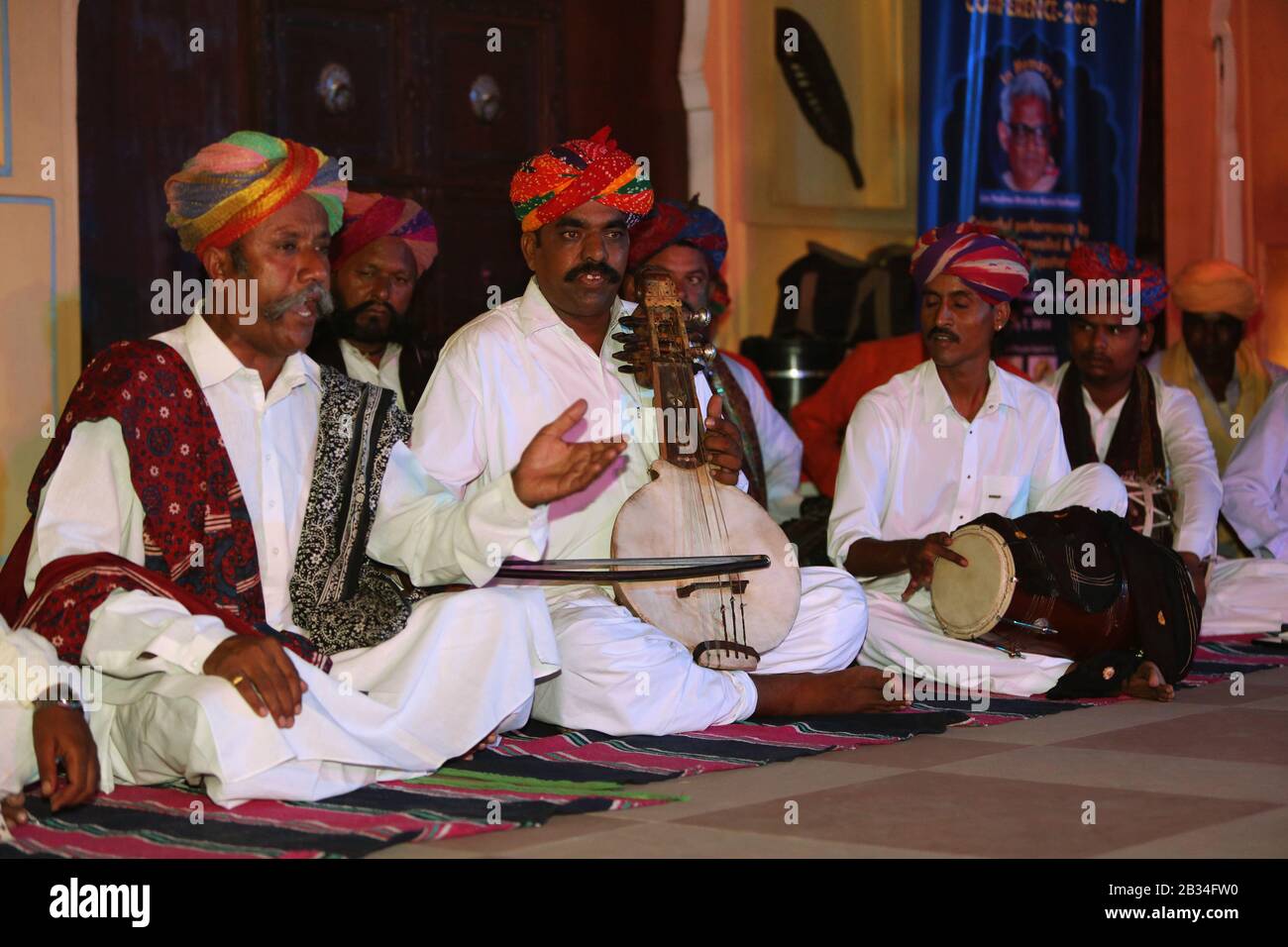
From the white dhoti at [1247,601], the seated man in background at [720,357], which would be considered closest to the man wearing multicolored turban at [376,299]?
the seated man in background at [720,357]

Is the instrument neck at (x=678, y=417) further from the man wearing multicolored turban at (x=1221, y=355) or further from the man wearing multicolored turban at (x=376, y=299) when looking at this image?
the man wearing multicolored turban at (x=1221, y=355)

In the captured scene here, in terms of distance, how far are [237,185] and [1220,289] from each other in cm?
503

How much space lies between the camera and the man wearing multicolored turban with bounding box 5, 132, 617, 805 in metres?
3.64

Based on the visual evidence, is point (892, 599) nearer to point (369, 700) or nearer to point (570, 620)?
point (570, 620)

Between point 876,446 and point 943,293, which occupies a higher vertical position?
point 943,293

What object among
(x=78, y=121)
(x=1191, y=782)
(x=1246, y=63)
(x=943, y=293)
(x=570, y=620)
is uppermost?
(x=1246, y=63)

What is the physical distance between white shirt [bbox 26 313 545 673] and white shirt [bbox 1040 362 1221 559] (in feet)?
10.9

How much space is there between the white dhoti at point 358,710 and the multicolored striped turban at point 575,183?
55.6 inches

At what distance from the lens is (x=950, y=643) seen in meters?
5.42

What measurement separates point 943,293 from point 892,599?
1039mm

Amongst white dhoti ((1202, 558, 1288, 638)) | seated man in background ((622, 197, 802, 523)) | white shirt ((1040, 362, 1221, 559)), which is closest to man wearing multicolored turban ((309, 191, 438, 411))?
seated man in background ((622, 197, 802, 523))

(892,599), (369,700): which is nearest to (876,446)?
(892,599)

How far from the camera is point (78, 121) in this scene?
22.4 ft

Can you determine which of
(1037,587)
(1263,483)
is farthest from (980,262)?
(1263,483)
